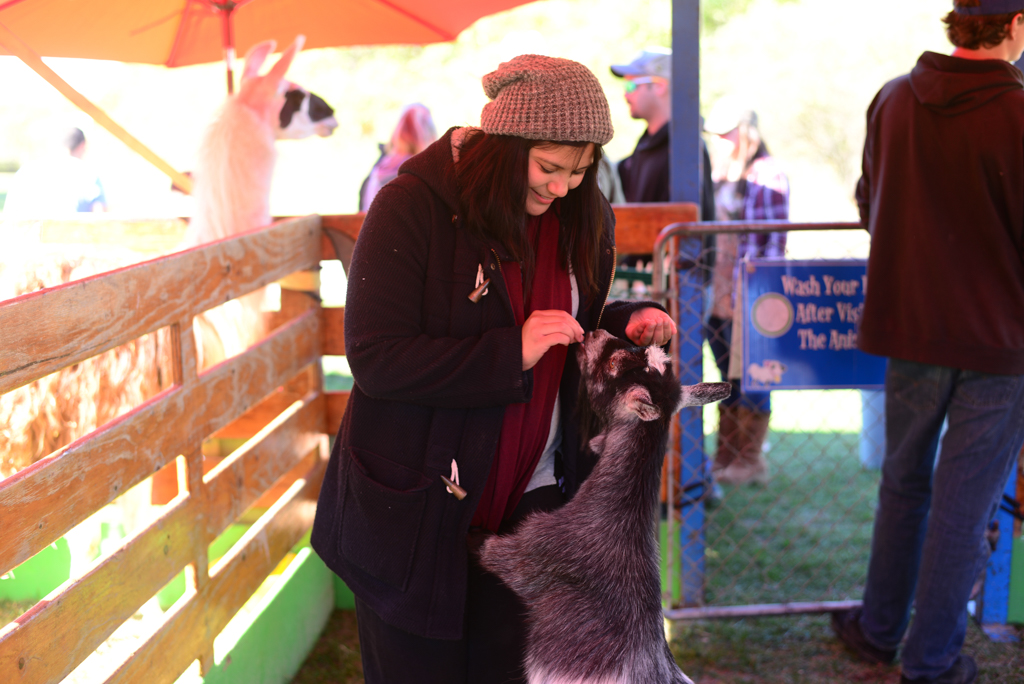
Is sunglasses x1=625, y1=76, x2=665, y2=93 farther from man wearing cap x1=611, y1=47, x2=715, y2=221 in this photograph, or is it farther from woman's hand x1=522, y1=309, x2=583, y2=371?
woman's hand x1=522, y1=309, x2=583, y2=371

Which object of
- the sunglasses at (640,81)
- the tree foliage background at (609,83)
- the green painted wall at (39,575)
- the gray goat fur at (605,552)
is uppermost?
the tree foliage background at (609,83)

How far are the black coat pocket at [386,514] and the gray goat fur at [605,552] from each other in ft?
0.79

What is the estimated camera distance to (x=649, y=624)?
221 cm

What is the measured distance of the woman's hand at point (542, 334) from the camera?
188cm

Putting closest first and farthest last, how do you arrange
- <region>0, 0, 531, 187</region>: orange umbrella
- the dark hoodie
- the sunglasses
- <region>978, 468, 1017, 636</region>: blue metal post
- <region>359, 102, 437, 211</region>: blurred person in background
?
the dark hoodie
<region>0, 0, 531, 187</region>: orange umbrella
<region>978, 468, 1017, 636</region>: blue metal post
the sunglasses
<region>359, 102, 437, 211</region>: blurred person in background

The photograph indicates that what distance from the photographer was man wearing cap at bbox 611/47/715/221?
5500mm

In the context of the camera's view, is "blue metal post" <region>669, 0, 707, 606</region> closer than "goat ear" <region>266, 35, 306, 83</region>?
Yes

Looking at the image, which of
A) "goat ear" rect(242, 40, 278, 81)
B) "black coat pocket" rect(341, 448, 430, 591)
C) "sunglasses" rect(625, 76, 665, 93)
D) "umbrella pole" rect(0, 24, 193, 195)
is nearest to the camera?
"black coat pocket" rect(341, 448, 430, 591)

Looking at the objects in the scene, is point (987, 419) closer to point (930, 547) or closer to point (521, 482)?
point (930, 547)

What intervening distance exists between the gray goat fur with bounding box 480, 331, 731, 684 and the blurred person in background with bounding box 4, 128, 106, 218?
3271 millimetres

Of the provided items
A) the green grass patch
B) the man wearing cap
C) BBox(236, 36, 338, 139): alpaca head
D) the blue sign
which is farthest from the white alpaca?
the green grass patch

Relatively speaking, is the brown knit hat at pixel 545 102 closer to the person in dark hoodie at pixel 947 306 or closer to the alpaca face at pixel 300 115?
the person in dark hoodie at pixel 947 306

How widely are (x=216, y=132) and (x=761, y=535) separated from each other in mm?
3944

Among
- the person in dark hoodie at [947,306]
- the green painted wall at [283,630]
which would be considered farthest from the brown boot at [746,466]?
the green painted wall at [283,630]
